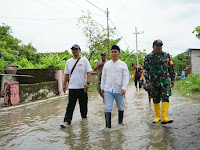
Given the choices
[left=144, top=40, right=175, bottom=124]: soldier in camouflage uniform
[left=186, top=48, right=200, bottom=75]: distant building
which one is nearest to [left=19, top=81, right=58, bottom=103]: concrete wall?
[left=144, top=40, right=175, bottom=124]: soldier in camouflage uniform

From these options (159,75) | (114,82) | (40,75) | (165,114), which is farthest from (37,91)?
(165,114)

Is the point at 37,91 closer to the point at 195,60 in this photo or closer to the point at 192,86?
the point at 192,86

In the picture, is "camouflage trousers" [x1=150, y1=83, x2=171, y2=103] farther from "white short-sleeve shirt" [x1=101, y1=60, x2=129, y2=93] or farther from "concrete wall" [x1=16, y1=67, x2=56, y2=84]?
"concrete wall" [x1=16, y1=67, x2=56, y2=84]

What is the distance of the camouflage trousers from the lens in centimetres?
471

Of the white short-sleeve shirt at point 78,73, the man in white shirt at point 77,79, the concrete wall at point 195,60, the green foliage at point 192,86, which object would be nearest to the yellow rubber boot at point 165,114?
the man in white shirt at point 77,79

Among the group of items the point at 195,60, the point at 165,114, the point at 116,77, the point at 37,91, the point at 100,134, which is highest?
the point at 195,60

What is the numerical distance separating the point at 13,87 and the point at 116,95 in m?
4.78

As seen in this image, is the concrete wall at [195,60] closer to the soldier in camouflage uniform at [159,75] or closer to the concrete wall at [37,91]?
the concrete wall at [37,91]

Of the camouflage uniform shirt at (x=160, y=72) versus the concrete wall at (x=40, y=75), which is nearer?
the camouflage uniform shirt at (x=160, y=72)

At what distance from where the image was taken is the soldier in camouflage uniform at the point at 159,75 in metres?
4.71

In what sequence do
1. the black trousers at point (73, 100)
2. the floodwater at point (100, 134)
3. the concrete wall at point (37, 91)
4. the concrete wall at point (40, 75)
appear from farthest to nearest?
1. the concrete wall at point (40, 75)
2. the concrete wall at point (37, 91)
3. the black trousers at point (73, 100)
4. the floodwater at point (100, 134)

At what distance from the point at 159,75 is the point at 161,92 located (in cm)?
38

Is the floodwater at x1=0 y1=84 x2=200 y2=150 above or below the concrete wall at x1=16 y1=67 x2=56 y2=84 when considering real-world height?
below

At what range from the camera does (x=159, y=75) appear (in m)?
4.77
